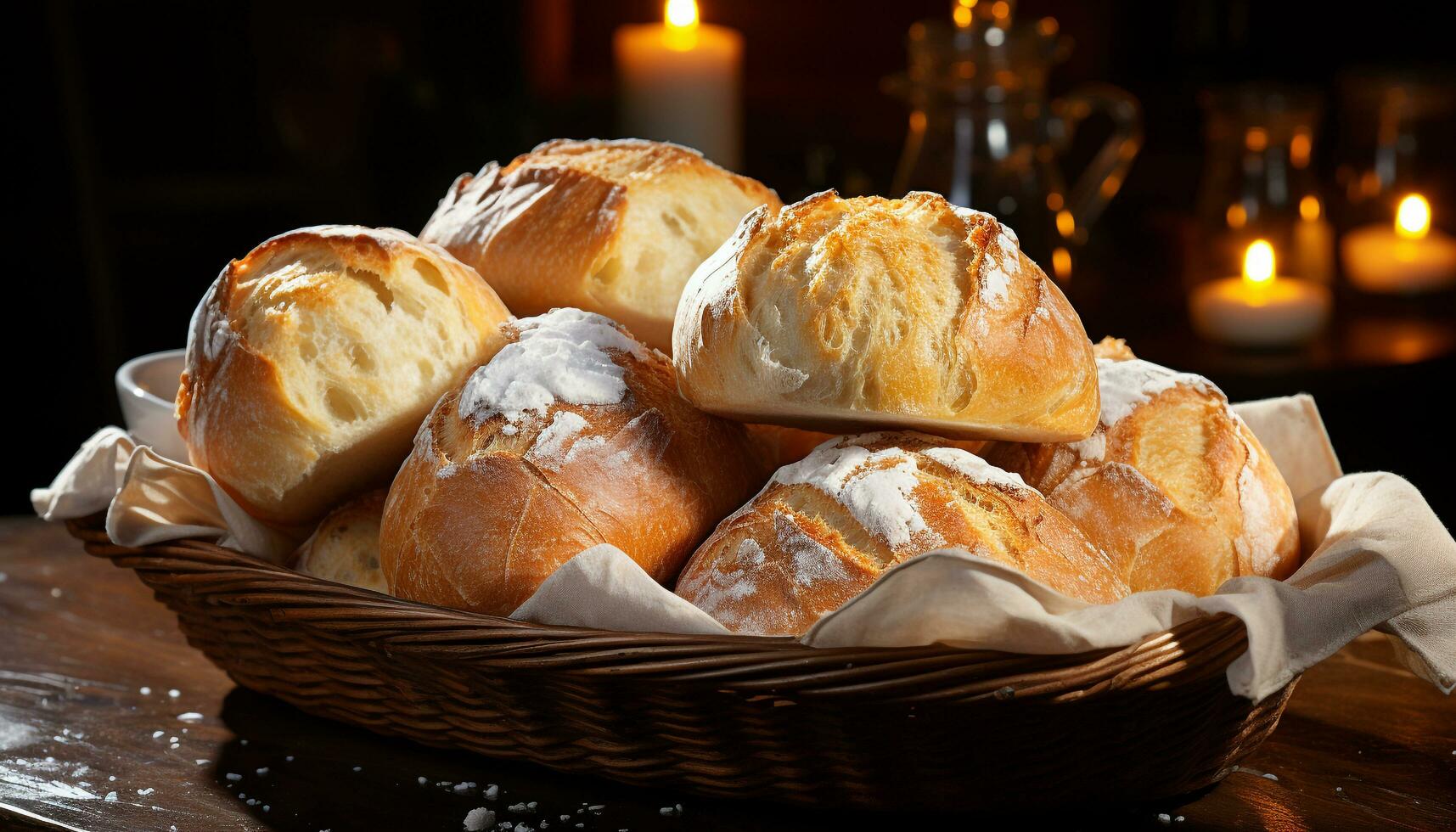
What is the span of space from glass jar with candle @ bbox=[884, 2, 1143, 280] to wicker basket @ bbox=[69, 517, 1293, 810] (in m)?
1.14

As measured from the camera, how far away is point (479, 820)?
881 mm

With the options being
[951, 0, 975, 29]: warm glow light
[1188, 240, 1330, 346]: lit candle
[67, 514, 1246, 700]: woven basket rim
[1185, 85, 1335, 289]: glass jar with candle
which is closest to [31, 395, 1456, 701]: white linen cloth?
[67, 514, 1246, 700]: woven basket rim

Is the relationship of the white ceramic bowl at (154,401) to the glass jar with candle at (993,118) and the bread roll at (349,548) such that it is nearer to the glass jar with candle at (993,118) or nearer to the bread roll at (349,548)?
the bread roll at (349,548)

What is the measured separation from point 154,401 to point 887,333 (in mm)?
764

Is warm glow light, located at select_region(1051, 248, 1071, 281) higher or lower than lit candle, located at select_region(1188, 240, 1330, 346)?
higher

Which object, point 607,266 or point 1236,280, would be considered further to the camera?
point 1236,280

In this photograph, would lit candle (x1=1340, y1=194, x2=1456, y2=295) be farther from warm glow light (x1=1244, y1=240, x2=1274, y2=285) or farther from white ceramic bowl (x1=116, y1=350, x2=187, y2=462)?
white ceramic bowl (x1=116, y1=350, x2=187, y2=462)

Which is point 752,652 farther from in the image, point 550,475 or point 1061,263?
point 1061,263

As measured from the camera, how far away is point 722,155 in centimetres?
226

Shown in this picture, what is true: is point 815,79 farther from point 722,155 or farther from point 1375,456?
point 1375,456

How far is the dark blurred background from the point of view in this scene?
8.30 ft

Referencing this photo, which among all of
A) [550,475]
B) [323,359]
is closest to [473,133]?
[323,359]

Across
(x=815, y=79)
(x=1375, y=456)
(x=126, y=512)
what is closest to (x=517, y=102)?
(x=815, y=79)

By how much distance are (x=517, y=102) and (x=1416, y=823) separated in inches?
115
